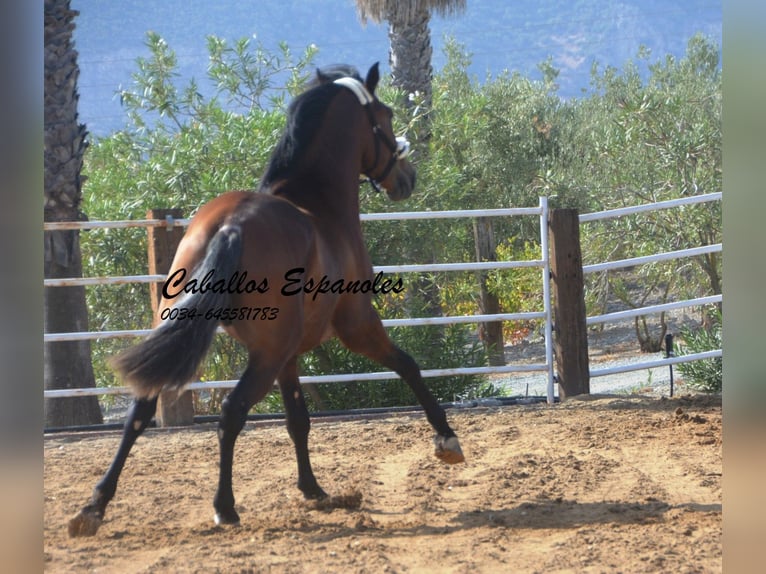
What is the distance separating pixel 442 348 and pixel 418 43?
5367mm

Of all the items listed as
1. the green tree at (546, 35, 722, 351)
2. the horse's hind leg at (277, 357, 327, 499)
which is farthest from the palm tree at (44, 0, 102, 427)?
the green tree at (546, 35, 722, 351)

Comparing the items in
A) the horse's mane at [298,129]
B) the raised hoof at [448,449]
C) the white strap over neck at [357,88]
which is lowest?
the raised hoof at [448,449]

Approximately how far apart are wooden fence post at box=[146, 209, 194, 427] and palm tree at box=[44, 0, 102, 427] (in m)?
1.17

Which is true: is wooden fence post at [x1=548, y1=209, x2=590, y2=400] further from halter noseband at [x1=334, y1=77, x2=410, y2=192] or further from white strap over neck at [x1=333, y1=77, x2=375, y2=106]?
white strap over neck at [x1=333, y1=77, x2=375, y2=106]

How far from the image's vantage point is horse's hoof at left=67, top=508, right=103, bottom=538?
119 inches

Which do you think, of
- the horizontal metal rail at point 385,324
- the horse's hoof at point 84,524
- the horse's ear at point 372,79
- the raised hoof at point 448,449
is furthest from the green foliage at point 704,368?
the horse's hoof at point 84,524

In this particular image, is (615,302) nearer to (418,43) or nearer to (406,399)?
(418,43)

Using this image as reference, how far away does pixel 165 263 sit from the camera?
18.2 feet

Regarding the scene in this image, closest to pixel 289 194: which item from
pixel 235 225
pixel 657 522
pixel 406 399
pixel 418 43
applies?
pixel 235 225

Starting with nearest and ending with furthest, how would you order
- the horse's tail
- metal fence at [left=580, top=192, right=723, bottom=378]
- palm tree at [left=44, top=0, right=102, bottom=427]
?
1. the horse's tail
2. metal fence at [left=580, top=192, right=723, bottom=378]
3. palm tree at [left=44, top=0, right=102, bottom=427]

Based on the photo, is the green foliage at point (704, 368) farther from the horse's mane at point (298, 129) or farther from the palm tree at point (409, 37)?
the palm tree at point (409, 37)

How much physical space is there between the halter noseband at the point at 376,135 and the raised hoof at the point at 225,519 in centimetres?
186

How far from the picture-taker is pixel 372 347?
12.5ft

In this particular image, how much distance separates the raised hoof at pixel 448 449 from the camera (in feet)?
12.4
